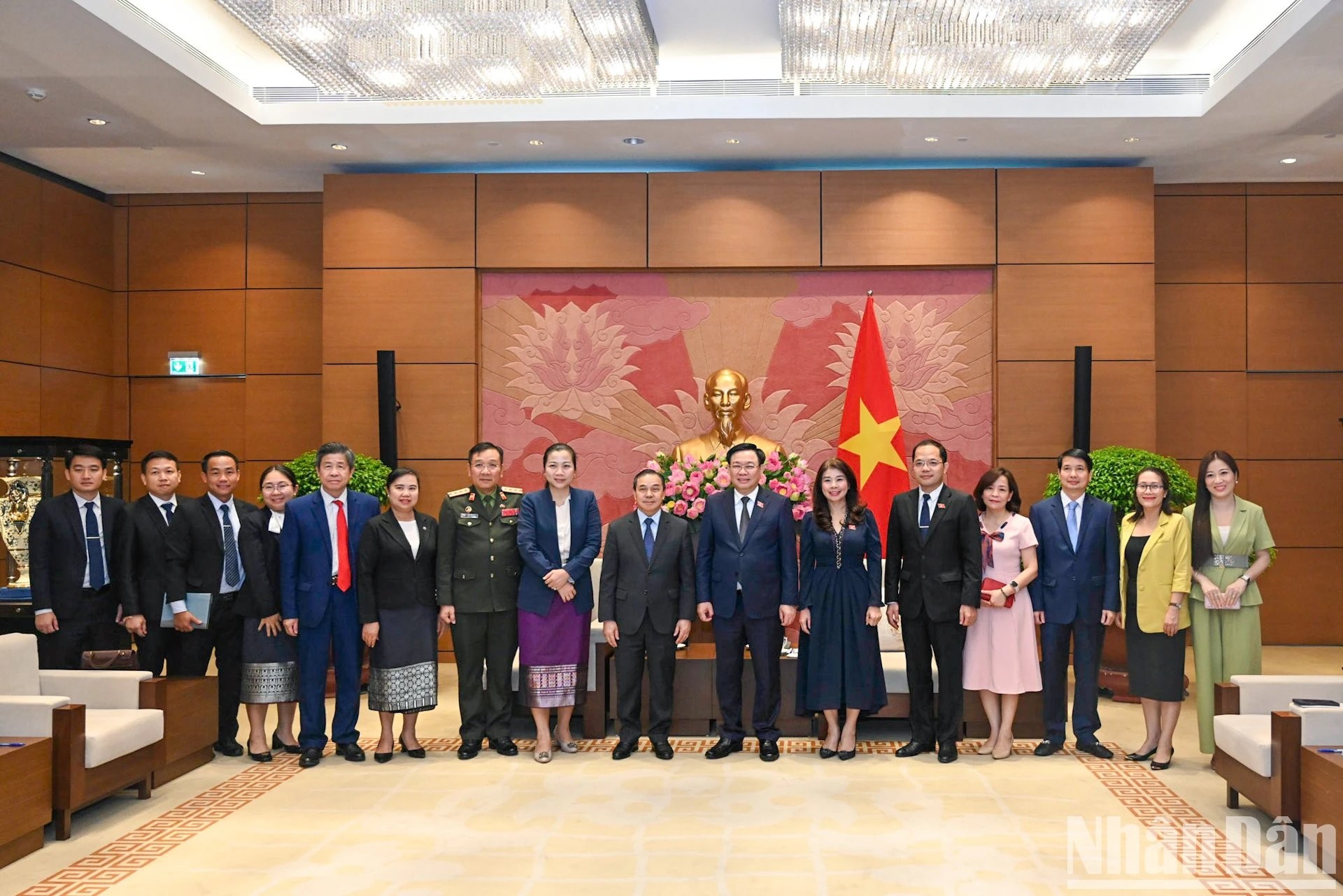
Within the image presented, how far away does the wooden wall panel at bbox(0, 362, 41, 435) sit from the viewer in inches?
290

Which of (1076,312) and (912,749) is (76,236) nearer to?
(912,749)

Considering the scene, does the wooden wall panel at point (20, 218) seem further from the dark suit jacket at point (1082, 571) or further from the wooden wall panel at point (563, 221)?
the dark suit jacket at point (1082, 571)

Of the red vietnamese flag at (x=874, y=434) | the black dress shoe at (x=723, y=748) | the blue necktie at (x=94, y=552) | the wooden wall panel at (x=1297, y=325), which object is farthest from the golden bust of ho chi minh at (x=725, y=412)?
the wooden wall panel at (x=1297, y=325)

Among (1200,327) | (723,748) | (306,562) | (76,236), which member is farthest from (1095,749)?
(76,236)

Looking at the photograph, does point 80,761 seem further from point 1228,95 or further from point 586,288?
point 1228,95

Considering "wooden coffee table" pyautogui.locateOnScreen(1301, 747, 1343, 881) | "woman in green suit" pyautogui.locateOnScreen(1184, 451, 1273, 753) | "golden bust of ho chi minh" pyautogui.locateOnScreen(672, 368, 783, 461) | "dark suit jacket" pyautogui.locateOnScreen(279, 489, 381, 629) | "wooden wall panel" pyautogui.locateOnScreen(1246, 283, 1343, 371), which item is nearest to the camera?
"wooden coffee table" pyautogui.locateOnScreen(1301, 747, 1343, 881)

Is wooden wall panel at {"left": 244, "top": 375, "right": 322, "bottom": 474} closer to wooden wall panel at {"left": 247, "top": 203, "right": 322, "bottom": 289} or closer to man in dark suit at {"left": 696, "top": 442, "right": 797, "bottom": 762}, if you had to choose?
wooden wall panel at {"left": 247, "top": 203, "right": 322, "bottom": 289}

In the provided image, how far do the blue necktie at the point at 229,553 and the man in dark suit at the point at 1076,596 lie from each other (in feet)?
12.7

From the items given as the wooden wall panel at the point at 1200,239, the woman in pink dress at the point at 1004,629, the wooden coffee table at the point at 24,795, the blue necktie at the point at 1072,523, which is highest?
the wooden wall panel at the point at 1200,239

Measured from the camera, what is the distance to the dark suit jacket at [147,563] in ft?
A: 16.5

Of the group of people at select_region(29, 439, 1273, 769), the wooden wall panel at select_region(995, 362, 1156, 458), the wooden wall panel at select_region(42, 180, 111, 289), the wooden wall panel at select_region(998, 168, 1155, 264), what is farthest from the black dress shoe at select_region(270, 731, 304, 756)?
the wooden wall panel at select_region(998, 168, 1155, 264)

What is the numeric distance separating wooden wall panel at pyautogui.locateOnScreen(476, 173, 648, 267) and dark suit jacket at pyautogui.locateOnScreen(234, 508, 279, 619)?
10.2 ft

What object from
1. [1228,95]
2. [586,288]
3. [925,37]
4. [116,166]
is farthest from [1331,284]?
[116,166]

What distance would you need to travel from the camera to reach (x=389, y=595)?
16.4 feet
